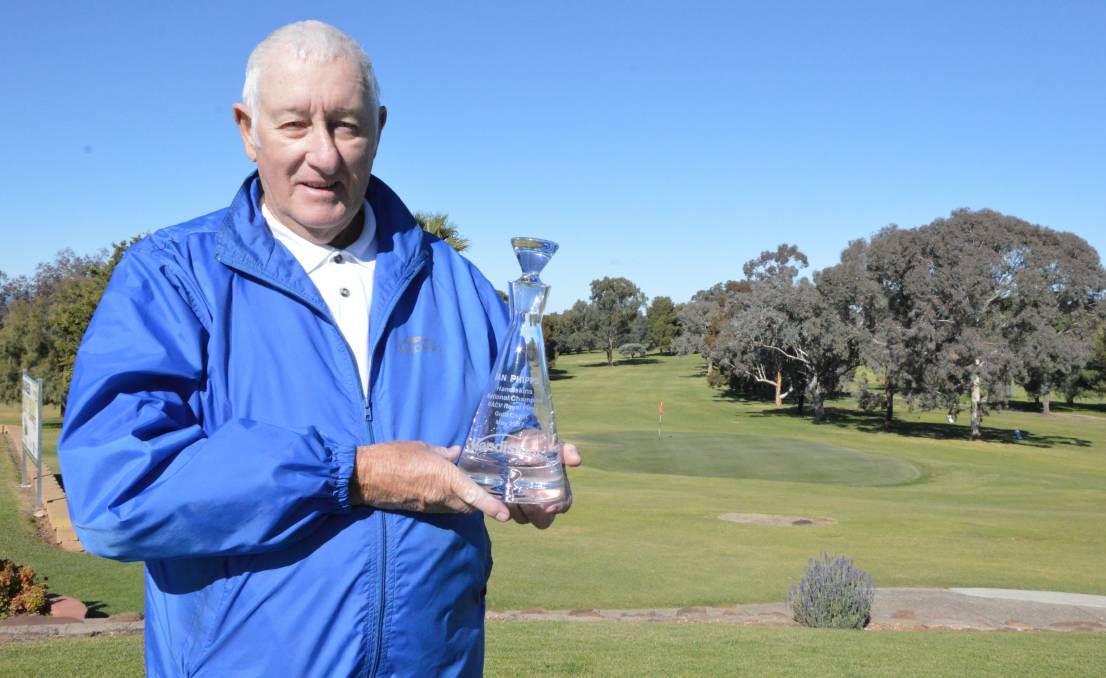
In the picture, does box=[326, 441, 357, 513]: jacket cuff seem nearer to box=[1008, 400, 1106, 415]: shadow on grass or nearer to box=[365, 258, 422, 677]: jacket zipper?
box=[365, 258, 422, 677]: jacket zipper

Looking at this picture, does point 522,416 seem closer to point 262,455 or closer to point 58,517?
point 262,455

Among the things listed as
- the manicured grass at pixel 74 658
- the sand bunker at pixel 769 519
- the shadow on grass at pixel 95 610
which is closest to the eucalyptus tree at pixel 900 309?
→ the sand bunker at pixel 769 519

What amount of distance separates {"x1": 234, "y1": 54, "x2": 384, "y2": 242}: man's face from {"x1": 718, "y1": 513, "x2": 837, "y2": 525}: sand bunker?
1646 cm

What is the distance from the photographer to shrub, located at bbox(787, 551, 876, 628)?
9.66 meters

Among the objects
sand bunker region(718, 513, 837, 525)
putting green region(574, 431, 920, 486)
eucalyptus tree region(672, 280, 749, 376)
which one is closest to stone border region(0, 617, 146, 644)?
sand bunker region(718, 513, 837, 525)

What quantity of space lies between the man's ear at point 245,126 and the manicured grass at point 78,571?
839 centimetres

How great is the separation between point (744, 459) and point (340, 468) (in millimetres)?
31565

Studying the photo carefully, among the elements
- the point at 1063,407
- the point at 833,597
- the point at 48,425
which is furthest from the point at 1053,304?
the point at 48,425

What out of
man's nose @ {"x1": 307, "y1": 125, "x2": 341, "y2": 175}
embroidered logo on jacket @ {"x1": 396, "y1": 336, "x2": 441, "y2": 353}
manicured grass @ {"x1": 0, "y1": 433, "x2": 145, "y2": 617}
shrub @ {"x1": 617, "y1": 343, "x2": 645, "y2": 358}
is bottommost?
manicured grass @ {"x1": 0, "y1": 433, "x2": 145, "y2": 617}

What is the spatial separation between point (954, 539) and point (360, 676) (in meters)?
16.6

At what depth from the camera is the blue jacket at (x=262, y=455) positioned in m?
1.78

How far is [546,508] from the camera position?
220 cm

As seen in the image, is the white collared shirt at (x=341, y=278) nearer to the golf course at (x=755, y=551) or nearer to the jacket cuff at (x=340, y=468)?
the jacket cuff at (x=340, y=468)

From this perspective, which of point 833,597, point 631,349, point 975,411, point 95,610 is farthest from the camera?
point 631,349
